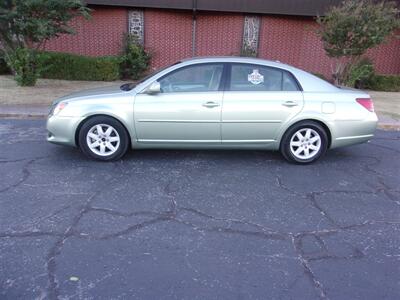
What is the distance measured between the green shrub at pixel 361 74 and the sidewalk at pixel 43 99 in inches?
27.1

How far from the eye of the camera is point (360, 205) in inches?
163

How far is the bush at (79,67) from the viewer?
12.6 metres

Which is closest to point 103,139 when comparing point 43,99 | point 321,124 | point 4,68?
point 321,124

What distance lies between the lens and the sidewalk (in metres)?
7.98

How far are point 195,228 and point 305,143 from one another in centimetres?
253

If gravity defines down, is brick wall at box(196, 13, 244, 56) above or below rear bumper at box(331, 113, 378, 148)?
above

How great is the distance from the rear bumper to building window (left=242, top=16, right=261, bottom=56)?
9.48 metres

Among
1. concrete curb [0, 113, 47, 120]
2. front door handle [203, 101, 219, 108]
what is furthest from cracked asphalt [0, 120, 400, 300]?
concrete curb [0, 113, 47, 120]

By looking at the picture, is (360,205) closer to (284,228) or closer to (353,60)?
(284,228)

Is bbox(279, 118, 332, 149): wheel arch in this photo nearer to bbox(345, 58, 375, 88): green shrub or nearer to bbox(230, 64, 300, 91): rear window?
bbox(230, 64, 300, 91): rear window

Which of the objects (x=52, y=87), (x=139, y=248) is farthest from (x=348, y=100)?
(x=52, y=87)

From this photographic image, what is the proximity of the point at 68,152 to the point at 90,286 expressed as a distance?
3.26 meters

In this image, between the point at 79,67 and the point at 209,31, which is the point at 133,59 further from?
the point at 209,31

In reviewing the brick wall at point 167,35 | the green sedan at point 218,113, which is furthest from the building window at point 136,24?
the green sedan at point 218,113
